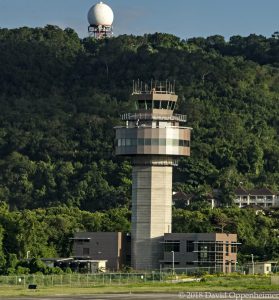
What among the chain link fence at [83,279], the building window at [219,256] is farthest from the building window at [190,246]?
the chain link fence at [83,279]

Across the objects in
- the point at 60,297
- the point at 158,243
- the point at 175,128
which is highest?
the point at 175,128

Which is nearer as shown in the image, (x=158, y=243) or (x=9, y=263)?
(x=9, y=263)

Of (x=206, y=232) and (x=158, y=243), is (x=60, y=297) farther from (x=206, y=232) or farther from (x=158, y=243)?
(x=206, y=232)

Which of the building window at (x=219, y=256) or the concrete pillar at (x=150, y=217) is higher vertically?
the concrete pillar at (x=150, y=217)

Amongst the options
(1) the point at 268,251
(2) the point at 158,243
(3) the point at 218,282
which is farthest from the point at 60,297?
(1) the point at 268,251

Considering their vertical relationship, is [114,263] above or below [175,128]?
below

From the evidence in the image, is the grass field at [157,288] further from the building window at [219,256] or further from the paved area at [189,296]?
the building window at [219,256]
